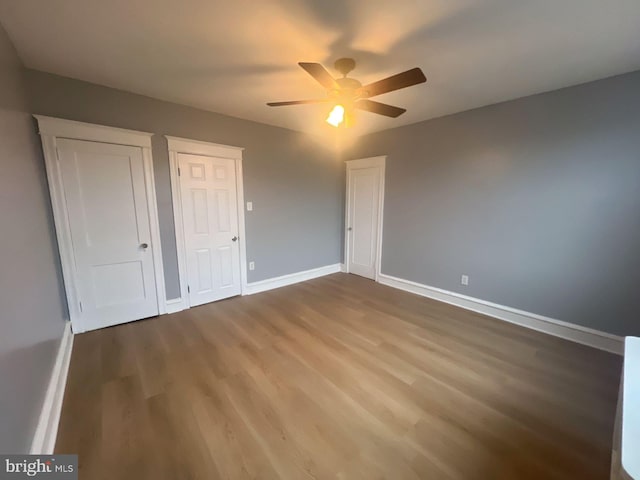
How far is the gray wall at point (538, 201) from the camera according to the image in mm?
2311

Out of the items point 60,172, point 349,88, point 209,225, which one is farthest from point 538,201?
point 60,172

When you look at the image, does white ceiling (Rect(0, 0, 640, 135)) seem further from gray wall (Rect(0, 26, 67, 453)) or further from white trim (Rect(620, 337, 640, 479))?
white trim (Rect(620, 337, 640, 479))

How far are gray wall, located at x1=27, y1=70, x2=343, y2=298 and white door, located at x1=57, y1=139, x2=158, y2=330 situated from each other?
9.1 inches

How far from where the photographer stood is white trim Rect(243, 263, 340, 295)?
12.8ft

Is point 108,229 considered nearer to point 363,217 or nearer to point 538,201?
point 363,217

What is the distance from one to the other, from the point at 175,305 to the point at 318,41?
321 centimetres

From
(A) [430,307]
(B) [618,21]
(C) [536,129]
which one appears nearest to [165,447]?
(A) [430,307]

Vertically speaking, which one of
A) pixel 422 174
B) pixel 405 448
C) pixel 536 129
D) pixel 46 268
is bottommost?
pixel 405 448

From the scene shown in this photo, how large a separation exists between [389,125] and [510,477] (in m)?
3.87

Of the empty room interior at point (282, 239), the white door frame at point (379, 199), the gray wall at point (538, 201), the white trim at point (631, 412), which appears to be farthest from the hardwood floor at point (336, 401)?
the white door frame at point (379, 199)

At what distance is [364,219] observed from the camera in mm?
4562

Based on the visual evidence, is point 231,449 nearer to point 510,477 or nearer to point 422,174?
→ point 510,477

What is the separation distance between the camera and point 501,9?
1.56 meters

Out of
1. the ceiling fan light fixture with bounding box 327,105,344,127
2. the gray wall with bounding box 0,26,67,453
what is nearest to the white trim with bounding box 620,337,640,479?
the gray wall with bounding box 0,26,67,453
